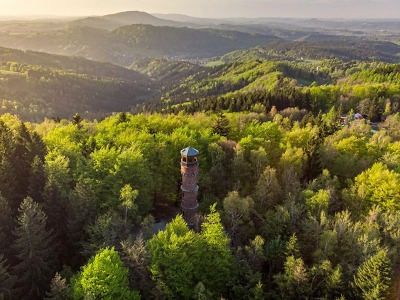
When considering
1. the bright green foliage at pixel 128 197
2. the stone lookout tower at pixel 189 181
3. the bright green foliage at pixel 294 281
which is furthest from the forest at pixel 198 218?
the stone lookout tower at pixel 189 181

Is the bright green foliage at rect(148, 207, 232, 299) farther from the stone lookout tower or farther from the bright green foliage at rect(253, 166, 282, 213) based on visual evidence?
the bright green foliage at rect(253, 166, 282, 213)

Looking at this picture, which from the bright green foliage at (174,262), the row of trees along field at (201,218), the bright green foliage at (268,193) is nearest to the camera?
the bright green foliage at (174,262)

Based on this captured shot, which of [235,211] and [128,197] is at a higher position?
[128,197]

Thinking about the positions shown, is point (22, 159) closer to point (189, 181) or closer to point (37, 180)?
point (37, 180)

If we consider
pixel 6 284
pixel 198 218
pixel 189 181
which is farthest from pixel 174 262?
pixel 6 284

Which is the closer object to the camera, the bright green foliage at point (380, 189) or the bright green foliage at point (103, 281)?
the bright green foliage at point (103, 281)

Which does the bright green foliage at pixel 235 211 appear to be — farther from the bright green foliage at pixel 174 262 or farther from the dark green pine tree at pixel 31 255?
the dark green pine tree at pixel 31 255
